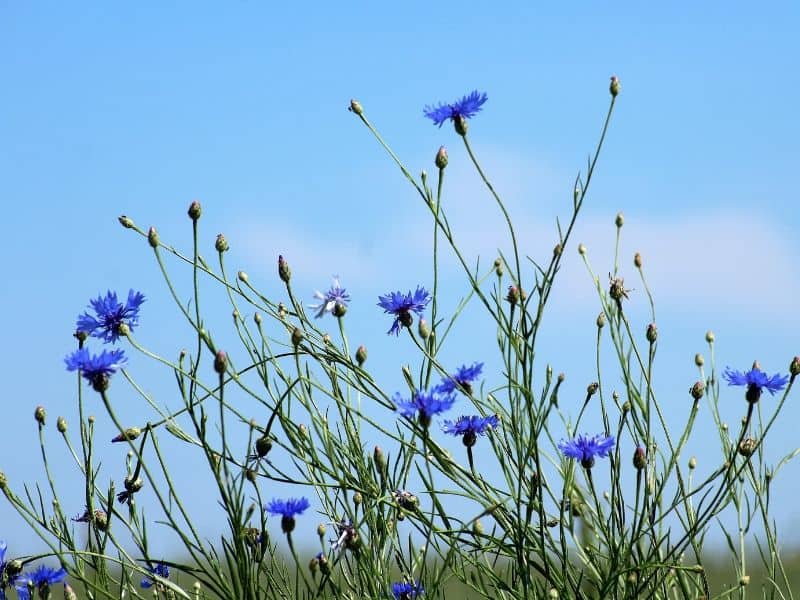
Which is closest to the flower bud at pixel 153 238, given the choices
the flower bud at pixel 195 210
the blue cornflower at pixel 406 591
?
the flower bud at pixel 195 210

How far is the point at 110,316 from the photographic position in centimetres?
267

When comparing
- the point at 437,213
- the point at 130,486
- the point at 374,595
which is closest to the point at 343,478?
the point at 374,595

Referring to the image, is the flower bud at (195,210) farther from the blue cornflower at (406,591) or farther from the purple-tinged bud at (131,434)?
the blue cornflower at (406,591)

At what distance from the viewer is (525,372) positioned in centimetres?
254

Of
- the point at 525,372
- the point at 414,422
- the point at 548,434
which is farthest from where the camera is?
the point at 548,434

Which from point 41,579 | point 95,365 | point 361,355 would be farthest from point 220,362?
point 41,579

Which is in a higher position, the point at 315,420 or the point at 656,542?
the point at 315,420

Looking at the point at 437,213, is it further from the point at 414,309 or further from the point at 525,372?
the point at 525,372

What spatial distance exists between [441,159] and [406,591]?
1.15 meters

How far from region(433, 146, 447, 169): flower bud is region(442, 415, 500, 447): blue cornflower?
70cm

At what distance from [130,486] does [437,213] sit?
3.54 feet

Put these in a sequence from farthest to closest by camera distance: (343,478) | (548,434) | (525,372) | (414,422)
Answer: (548,434) < (343,478) < (525,372) < (414,422)

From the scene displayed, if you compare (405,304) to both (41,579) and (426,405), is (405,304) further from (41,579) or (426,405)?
(41,579)

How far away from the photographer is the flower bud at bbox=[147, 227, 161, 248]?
276cm
